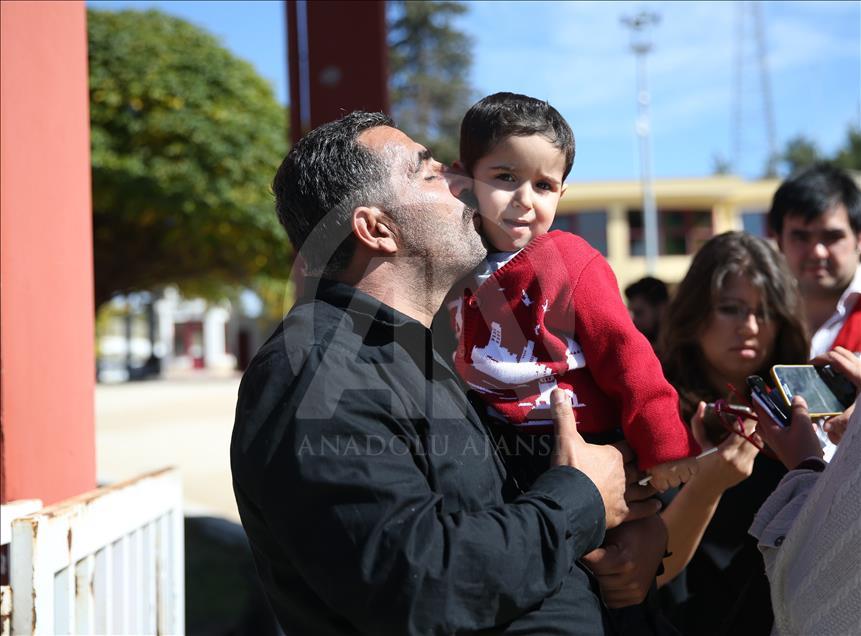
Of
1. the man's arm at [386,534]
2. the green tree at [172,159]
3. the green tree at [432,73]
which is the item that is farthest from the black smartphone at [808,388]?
the green tree at [432,73]

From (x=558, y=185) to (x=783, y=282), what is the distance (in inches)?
37.5

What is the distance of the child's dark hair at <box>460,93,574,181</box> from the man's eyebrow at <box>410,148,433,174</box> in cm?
19

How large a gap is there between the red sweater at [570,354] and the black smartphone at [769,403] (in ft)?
0.66

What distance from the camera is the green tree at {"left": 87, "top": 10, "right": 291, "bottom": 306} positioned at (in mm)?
18250

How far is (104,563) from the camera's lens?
253cm

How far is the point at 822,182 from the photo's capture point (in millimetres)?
3094

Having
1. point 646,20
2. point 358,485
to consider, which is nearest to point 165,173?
point 646,20

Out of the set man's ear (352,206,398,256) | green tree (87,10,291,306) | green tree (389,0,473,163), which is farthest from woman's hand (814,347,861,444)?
green tree (389,0,473,163)

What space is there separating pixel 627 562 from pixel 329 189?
0.97m

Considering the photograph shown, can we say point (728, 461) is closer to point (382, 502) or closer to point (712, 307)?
point (712, 307)

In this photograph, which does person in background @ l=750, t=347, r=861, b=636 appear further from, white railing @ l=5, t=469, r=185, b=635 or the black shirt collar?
white railing @ l=5, t=469, r=185, b=635

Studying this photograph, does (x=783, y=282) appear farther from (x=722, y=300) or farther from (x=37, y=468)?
(x=37, y=468)

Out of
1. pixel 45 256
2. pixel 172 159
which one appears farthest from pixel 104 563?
pixel 172 159

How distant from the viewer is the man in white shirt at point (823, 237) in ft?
9.92
